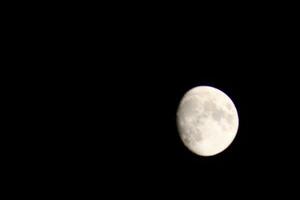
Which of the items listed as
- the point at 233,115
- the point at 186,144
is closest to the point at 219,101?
the point at 233,115

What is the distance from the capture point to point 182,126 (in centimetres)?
406

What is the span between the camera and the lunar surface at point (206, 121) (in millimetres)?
3947

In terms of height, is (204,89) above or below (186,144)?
above

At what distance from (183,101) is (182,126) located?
9.9 inches

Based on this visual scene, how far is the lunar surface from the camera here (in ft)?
13.0

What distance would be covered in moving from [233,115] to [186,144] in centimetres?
52

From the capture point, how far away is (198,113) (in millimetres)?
4008

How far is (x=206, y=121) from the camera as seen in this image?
395cm

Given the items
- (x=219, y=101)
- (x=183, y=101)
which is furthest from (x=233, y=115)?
(x=183, y=101)

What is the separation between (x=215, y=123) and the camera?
3.95 metres

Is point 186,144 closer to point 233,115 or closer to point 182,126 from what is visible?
point 182,126

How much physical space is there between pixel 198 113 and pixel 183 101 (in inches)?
8.8

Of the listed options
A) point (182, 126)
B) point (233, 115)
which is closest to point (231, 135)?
point (233, 115)

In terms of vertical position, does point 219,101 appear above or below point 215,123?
above
